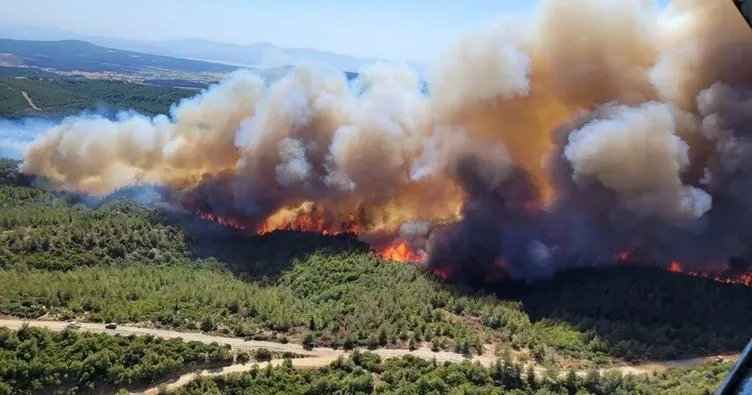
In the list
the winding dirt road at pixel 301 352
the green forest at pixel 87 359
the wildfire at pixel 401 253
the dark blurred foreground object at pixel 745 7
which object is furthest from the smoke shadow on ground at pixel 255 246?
the dark blurred foreground object at pixel 745 7

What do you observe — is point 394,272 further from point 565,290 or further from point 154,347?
point 154,347

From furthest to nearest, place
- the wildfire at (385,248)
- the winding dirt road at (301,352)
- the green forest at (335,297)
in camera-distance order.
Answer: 1. the wildfire at (385,248)
2. the green forest at (335,297)
3. the winding dirt road at (301,352)

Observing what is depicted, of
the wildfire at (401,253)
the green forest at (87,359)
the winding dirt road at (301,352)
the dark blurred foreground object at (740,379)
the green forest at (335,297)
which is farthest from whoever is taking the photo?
the wildfire at (401,253)

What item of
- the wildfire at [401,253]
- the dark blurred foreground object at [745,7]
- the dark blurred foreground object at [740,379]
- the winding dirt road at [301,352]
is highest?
the dark blurred foreground object at [745,7]

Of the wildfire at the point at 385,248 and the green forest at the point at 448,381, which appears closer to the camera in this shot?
the green forest at the point at 448,381

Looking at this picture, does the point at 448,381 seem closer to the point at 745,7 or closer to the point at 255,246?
the point at 255,246

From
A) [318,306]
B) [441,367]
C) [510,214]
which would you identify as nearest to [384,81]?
[510,214]

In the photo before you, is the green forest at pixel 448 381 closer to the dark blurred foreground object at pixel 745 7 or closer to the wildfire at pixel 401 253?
the wildfire at pixel 401 253
